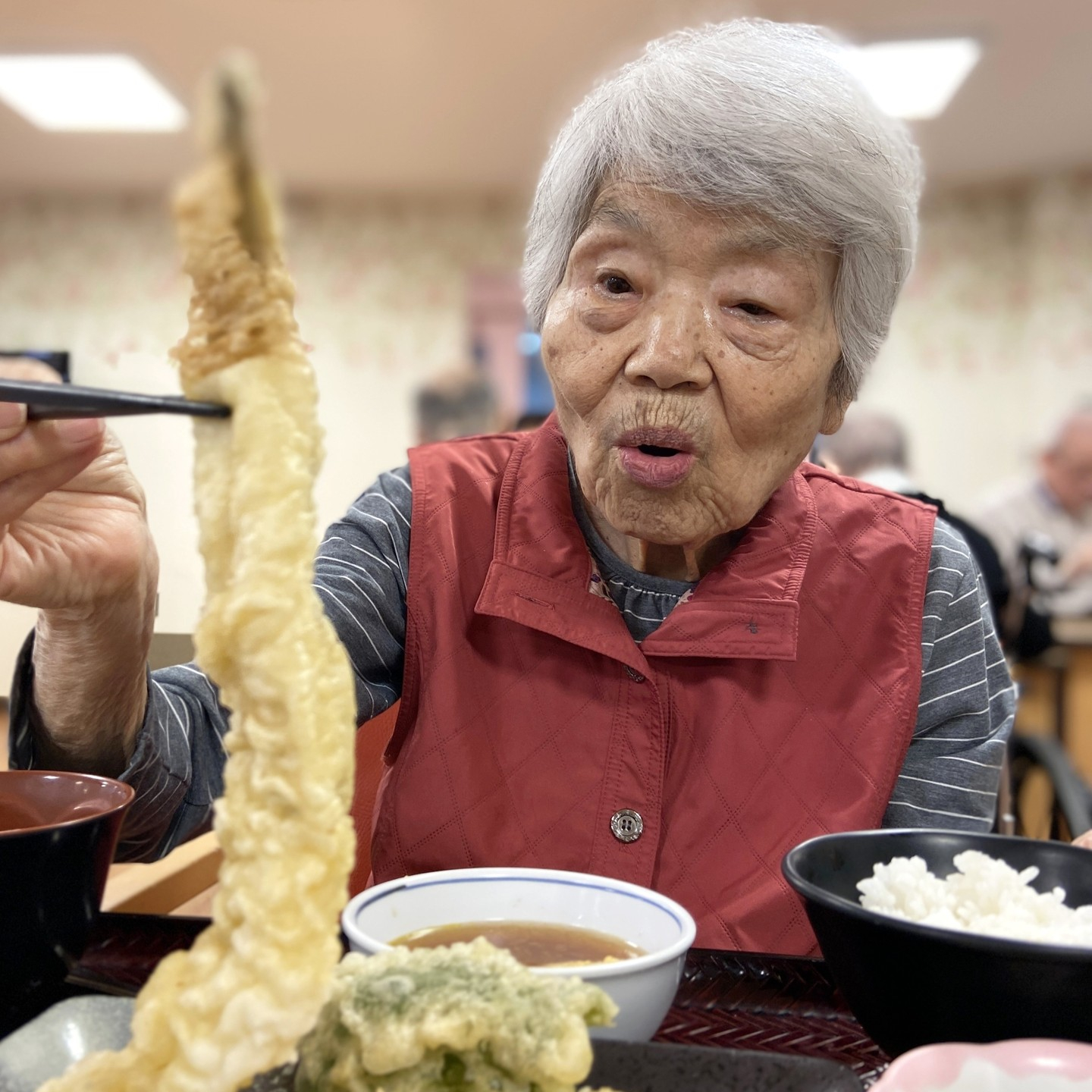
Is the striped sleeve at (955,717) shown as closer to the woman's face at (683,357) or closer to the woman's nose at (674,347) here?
the woman's face at (683,357)

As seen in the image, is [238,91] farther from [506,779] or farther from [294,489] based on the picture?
[506,779]

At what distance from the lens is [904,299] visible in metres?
Answer: 7.23

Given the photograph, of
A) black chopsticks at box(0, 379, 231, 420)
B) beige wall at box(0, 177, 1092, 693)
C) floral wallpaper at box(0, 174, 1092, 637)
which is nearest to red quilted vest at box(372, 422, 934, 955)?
black chopsticks at box(0, 379, 231, 420)

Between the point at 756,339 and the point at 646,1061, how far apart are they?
775 mm

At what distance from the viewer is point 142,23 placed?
4754mm

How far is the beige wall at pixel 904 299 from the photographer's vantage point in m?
7.39

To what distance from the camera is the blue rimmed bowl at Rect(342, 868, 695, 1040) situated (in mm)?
765

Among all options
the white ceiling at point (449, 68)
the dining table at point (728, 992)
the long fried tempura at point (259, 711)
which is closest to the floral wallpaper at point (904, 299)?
the white ceiling at point (449, 68)

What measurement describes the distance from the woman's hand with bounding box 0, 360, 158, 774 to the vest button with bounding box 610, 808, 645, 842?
20.4 inches

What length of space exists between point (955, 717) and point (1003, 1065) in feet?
2.67

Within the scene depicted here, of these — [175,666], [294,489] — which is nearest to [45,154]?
[175,666]

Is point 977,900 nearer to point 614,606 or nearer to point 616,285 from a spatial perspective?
point 614,606

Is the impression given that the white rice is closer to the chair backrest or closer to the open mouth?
the open mouth

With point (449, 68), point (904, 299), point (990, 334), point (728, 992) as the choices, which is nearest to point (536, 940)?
point (728, 992)
